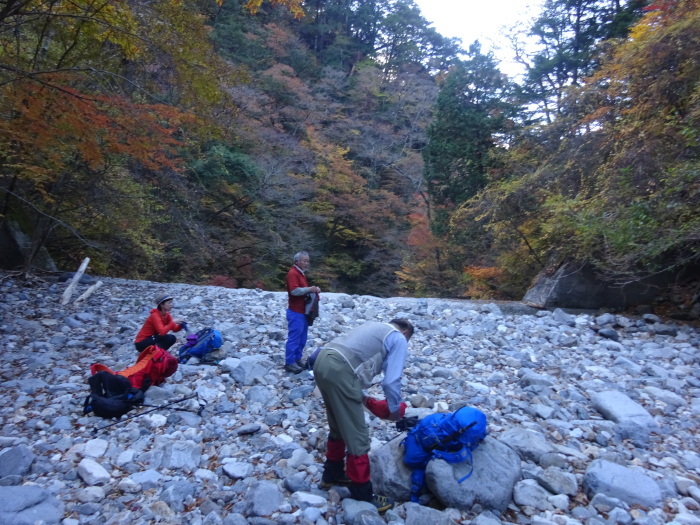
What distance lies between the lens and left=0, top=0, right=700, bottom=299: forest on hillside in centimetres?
746

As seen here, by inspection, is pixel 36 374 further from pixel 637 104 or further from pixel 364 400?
pixel 637 104

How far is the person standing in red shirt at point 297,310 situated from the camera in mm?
5723

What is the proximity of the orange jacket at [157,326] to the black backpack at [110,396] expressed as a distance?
3.19ft

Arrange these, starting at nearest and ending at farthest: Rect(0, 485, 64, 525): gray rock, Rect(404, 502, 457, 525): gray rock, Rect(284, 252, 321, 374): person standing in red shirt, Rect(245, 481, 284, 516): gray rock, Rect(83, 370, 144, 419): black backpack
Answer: Rect(0, 485, 64, 525): gray rock < Rect(404, 502, 457, 525): gray rock < Rect(245, 481, 284, 516): gray rock < Rect(83, 370, 144, 419): black backpack < Rect(284, 252, 321, 374): person standing in red shirt

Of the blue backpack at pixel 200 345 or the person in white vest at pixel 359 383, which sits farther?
the blue backpack at pixel 200 345

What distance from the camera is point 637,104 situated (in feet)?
31.4

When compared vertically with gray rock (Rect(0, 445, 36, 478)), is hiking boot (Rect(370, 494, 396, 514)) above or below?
above

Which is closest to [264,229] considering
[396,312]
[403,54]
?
[396,312]

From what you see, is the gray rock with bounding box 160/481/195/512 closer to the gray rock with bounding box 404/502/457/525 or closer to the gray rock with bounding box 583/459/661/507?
the gray rock with bounding box 404/502/457/525

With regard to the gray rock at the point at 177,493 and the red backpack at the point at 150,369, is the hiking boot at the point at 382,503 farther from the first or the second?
the red backpack at the point at 150,369

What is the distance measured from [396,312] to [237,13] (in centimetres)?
2243

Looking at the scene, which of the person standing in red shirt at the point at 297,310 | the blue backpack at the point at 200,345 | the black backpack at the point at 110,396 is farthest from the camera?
the blue backpack at the point at 200,345

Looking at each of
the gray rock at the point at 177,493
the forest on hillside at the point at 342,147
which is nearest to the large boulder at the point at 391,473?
the gray rock at the point at 177,493

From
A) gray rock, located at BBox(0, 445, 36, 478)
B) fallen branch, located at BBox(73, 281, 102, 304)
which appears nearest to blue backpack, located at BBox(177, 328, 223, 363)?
gray rock, located at BBox(0, 445, 36, 478)
